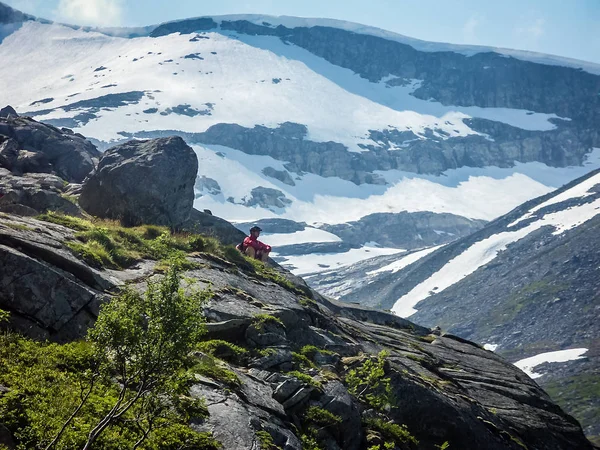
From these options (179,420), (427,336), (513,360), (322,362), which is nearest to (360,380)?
(322,362)

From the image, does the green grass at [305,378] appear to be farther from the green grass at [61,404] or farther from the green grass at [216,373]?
the green grass at [61,404]

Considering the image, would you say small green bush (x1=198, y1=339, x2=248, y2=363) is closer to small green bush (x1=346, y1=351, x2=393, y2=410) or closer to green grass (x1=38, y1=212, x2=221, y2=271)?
small green bush (x1=346, y1=351, x2=393, y2=410)

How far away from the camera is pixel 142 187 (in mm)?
30469

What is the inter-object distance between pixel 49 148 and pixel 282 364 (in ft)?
122

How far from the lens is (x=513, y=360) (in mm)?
178625

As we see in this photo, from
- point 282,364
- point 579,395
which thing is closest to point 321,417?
point 282,364

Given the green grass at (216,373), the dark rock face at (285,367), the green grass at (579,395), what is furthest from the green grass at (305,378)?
the green grass at (579,395)

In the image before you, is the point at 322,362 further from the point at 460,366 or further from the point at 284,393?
the point at 460,366

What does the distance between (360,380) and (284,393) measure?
257cm

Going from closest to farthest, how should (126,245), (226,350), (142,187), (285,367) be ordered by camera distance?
(226,350)
(285,367)
(126,245)
(142,187)

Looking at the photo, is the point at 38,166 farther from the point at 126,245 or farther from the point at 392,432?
the point at 392,432

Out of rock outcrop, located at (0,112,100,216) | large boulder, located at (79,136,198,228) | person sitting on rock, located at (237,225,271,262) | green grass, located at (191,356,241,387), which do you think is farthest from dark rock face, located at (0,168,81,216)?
green grass, located at (191,356,241,387)

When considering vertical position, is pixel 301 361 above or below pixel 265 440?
below

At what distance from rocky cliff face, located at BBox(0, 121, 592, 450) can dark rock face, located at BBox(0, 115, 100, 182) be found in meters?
21.1
